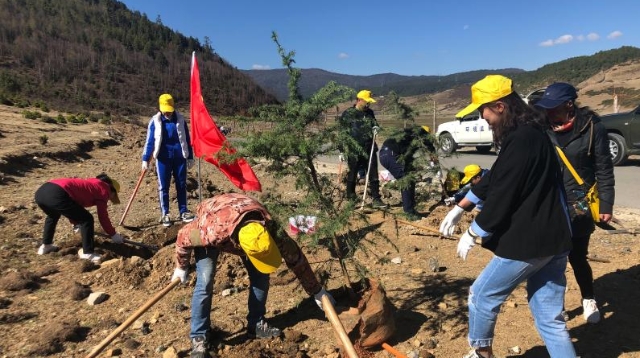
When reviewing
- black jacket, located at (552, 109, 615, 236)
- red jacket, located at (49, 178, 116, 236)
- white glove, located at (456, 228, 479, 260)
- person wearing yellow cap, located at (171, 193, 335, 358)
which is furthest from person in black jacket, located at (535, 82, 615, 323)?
red jacket, located at (49, 178, 116, 236)

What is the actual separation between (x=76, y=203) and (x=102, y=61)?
6331 cm

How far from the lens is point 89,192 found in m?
5.11

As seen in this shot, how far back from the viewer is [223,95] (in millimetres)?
62750

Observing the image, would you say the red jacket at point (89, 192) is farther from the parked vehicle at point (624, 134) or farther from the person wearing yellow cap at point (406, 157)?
the parked vehicle at point (624, 134)

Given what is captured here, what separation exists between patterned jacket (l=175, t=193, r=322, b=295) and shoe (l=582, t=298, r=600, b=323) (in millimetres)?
2012

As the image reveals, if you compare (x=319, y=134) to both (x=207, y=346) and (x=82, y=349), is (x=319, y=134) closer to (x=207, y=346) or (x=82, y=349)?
(x=207, y=346)

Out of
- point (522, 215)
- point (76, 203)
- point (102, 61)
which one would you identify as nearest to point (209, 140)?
point (76, 203)

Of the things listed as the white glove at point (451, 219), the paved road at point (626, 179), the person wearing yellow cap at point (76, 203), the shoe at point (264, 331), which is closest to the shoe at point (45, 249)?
the person wearing yellow cap at point (76, 203)

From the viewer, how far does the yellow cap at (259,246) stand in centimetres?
256

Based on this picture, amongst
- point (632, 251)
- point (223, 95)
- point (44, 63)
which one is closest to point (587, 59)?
point (223, 95)

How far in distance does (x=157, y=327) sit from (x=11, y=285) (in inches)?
71.3

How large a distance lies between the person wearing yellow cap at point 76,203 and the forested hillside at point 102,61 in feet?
123

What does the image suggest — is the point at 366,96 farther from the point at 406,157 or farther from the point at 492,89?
the point at 492,89

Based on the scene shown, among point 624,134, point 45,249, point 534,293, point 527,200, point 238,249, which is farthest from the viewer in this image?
point 624,134
